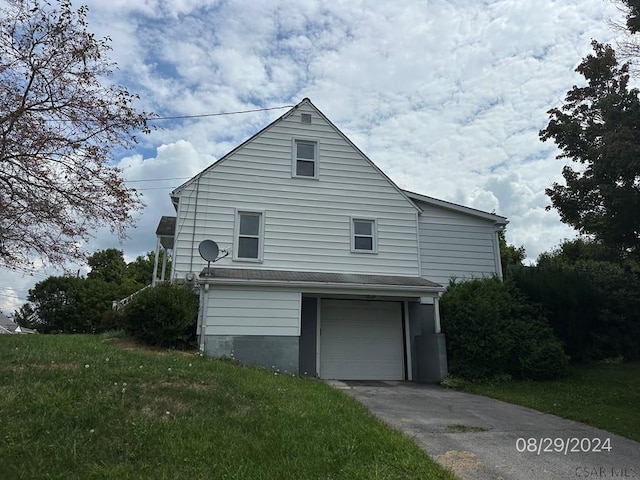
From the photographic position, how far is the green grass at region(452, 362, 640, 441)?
8062 mm

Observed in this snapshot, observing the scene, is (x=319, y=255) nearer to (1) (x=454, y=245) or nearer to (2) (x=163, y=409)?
(1) (x=454, y=245)

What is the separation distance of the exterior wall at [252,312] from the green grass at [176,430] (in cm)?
428

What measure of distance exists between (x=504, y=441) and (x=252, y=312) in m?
7.25

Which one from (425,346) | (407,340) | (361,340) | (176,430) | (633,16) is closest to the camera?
(176,430)

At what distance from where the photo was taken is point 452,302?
13.5m

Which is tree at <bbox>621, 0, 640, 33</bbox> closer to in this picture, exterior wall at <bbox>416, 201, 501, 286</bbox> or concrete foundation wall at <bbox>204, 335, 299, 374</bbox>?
exterior wall at <bbox>416, 201, 501, 286</bbox>

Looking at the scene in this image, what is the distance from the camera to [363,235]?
15016 mm

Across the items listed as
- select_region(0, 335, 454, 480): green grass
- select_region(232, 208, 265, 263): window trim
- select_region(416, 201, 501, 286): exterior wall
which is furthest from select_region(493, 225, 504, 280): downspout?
select_region(0, 335, 454, 480): green grass

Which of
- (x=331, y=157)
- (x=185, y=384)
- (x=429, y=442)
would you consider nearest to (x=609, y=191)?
(x=331, y=157)

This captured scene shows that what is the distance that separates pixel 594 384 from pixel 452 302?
13.0 ft

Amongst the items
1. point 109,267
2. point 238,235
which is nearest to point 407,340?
point 238,235

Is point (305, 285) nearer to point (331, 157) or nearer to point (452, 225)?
point (331, 157)

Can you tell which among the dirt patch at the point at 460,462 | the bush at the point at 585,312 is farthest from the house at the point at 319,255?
the dirt patch at the point at 460,462

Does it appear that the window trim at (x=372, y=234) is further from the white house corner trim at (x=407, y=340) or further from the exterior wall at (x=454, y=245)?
the white house corner trim at (x=407, y=340)
